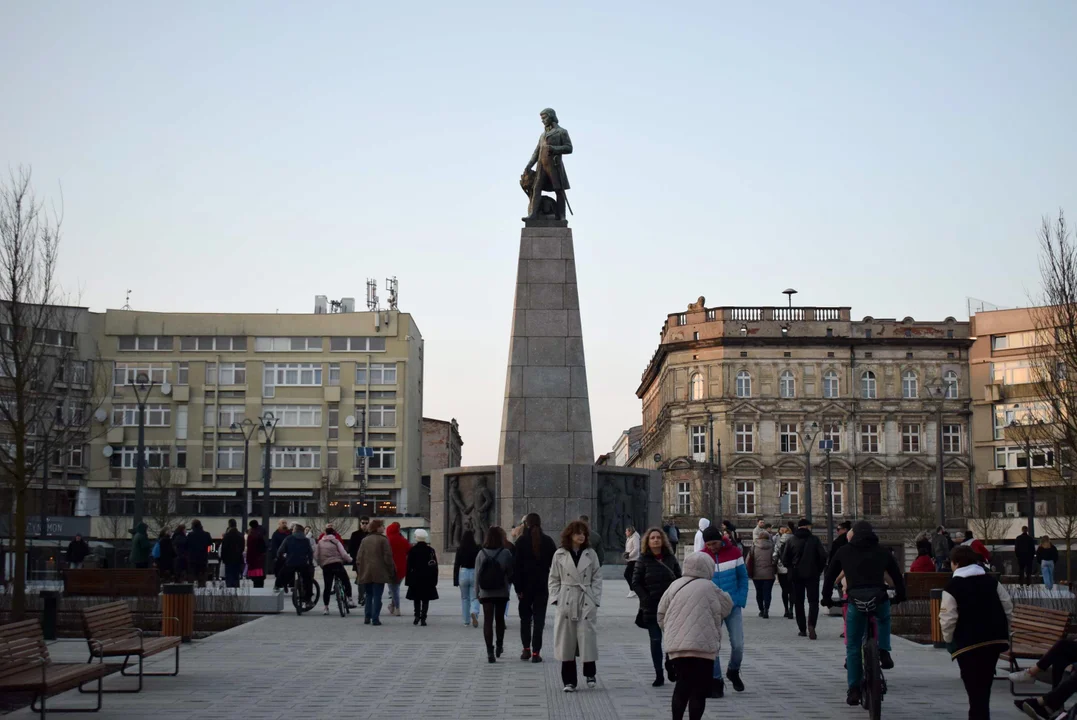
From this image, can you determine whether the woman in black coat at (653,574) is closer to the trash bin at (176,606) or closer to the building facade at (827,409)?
the trash bin at (176,606)

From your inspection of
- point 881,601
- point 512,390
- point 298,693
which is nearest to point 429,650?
point 298,693

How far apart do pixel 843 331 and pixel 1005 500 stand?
14.7 meters

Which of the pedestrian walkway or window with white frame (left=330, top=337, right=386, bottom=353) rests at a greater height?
window with white frame (left=330, top=337, right=386, bottom=353)

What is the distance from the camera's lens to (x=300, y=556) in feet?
83.0

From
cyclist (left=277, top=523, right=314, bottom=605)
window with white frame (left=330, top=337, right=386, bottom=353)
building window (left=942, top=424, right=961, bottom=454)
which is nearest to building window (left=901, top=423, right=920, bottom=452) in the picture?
building window (left=942, top=424, right=961, bottom=454)

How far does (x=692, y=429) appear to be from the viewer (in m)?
96.7

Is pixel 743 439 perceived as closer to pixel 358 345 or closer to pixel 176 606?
pixel 358 345

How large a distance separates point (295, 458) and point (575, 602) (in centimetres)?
7280

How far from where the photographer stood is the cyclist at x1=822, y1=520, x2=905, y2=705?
13.0m

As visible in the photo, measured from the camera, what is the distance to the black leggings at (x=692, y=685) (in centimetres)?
1053

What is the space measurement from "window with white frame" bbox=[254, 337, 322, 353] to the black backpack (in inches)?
2793

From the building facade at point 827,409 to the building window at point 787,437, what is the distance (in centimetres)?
6

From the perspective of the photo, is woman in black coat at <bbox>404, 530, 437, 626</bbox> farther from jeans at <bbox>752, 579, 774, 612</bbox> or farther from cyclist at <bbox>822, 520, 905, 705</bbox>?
cyclist at <bbox>822, 520, 905, 705</bbox>

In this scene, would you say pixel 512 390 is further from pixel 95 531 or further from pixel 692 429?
pixel 692 429
